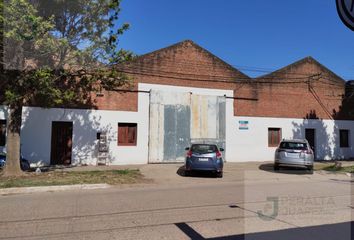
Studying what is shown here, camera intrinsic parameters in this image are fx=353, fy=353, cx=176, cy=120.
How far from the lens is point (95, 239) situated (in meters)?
5.80

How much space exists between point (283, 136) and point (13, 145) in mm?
18141

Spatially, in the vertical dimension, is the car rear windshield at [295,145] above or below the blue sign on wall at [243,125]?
below

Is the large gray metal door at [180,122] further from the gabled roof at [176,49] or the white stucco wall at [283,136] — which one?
the gabled roof at [176,49]

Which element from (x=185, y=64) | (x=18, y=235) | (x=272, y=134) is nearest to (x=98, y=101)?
(x=185, y=64)

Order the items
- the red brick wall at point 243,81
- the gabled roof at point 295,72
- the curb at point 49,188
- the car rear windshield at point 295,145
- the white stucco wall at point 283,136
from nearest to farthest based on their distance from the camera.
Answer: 1. the curb at point 49,188
2. the car rear windshield at point 295,145
3. the red brick wall at point 243,81
4. the white stucco wall at point 283,136
5. the gabled roof at point 295,72

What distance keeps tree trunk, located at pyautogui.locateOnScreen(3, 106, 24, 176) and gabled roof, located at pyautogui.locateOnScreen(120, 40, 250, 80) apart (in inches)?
326

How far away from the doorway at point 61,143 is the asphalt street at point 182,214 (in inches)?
323

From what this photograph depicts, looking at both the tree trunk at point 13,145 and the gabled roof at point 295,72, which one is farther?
the gabled roof at point 295,72

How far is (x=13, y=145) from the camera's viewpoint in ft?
46.0

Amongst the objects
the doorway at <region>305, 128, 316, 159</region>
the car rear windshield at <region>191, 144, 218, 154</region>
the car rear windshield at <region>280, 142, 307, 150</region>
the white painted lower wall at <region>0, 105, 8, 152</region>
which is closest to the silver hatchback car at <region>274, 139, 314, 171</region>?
the car rear windshield at <region>280, 142, 307, 150</region>

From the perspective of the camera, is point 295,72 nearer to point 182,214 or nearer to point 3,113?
point 3,113

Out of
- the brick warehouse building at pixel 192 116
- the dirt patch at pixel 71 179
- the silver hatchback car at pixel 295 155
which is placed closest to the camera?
the dirt patch at pixel 71 179

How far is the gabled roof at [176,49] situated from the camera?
21414mm
